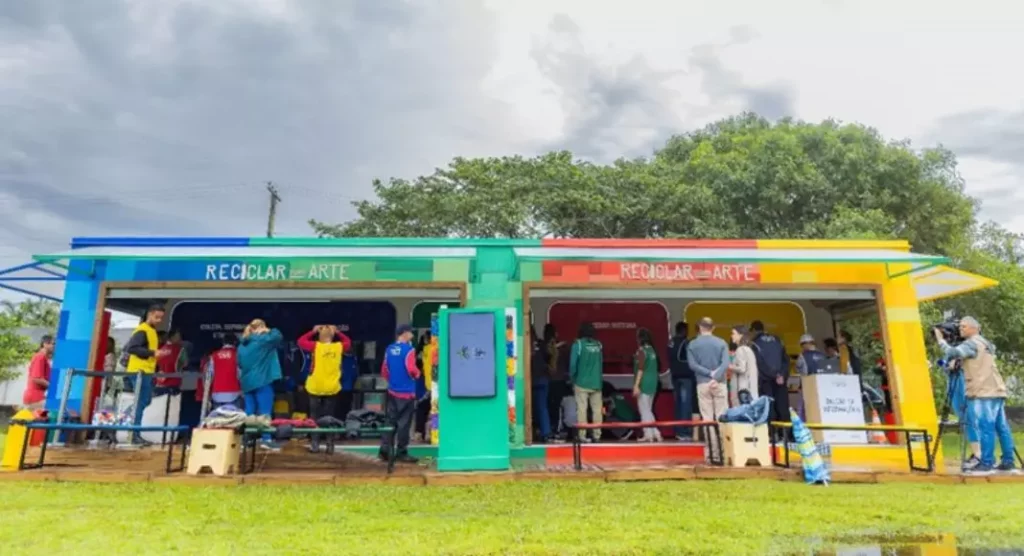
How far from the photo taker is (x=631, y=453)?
776 centimetres

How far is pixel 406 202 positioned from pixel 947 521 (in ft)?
56.2

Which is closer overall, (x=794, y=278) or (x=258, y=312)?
(x=794, y=278)

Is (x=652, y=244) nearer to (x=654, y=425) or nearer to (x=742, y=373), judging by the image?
(x=742, y=373)

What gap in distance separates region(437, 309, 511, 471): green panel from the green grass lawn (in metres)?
0.52

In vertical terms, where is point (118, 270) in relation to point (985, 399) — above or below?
above

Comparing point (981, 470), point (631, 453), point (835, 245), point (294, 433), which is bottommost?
point (981, 470)

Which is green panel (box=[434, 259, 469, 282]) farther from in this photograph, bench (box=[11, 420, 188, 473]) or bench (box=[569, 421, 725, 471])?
bench (box=[11, 420, 188, 473])

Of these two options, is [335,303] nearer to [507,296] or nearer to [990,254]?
[507,296]

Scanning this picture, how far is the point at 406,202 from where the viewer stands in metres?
19.8

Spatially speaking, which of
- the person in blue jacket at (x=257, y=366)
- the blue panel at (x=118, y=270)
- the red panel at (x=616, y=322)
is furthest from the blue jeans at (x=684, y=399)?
the blue panel at (x=118, y=270)

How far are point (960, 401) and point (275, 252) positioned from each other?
802cm

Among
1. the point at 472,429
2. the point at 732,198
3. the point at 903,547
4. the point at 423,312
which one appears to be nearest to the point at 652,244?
the point at 423,312

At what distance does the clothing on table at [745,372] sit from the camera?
25.4 ft

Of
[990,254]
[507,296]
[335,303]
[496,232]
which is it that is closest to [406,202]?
[496,232]
